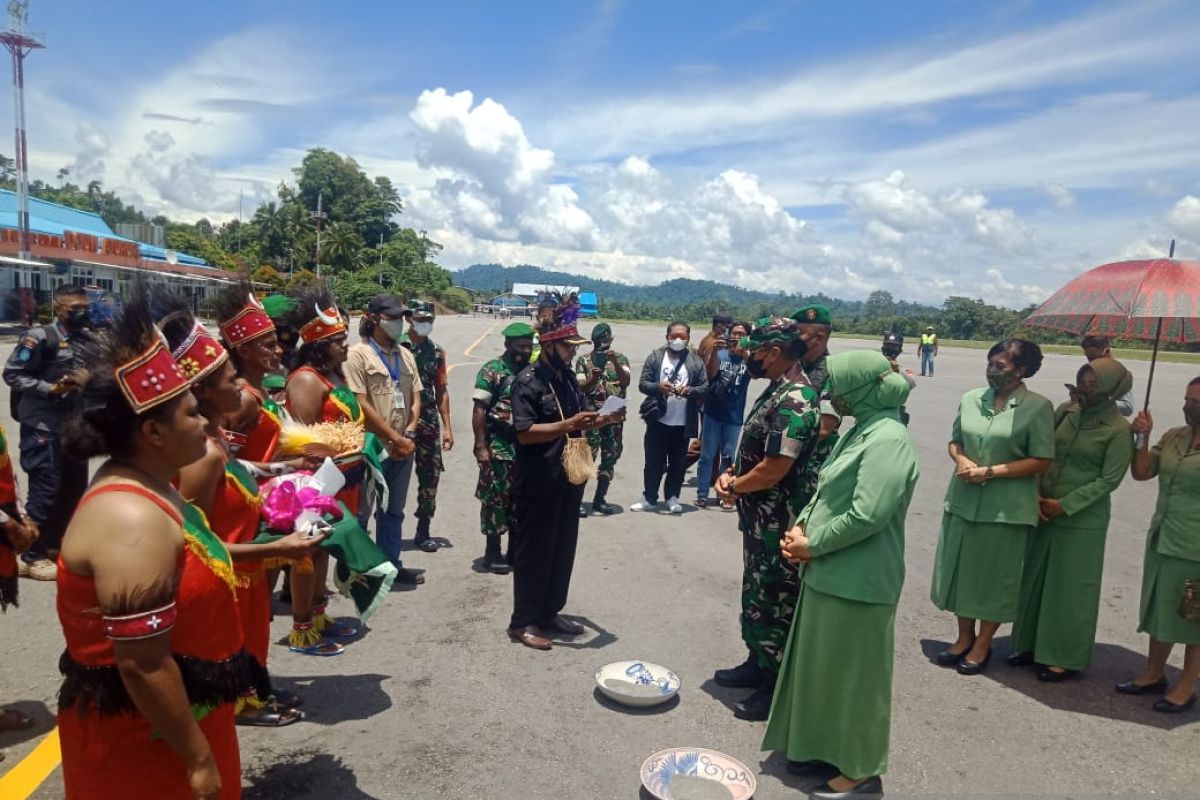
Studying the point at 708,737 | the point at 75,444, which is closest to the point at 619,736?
the point at 708,737

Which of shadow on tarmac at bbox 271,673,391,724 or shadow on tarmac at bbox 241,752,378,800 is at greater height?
shadow on tarmac at bbox 241,752,378,800

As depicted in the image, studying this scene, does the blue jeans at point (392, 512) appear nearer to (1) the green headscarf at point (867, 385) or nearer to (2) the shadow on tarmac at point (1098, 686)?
(1) the green headscarf at point (867, 385)

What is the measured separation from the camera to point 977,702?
4543 mm

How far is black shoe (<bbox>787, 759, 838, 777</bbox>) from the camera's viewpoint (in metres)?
3.74

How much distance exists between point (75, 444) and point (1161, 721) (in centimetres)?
544

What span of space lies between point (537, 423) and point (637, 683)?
1.67 meters

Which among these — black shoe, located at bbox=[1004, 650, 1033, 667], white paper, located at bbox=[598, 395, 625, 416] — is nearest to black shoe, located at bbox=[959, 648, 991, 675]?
black shoe, located at bbox=[1004, 650, 1033, 667]

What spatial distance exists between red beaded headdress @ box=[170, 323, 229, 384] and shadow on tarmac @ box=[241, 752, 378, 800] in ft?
6.70

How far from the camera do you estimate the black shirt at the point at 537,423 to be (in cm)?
488

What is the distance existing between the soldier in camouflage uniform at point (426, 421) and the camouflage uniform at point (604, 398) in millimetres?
1388

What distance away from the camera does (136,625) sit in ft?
6.02

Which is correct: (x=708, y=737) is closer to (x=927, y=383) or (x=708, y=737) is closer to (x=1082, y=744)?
(x=1082, y=744)

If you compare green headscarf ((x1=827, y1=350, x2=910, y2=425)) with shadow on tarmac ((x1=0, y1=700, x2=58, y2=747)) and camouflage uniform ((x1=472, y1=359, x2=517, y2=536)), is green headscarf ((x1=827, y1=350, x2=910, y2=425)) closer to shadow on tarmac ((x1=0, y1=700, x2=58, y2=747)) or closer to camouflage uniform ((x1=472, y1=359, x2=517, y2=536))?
camouflage uniform ((x1=472, y1=359, x2=517, y2=536))

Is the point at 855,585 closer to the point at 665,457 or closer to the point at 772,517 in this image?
the point at 772,517
